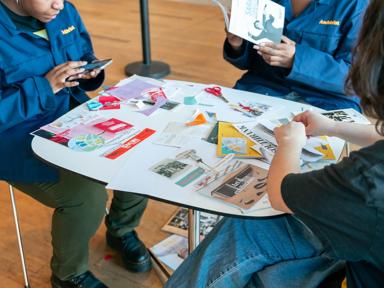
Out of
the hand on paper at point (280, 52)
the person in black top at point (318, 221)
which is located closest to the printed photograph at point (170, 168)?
the person in black top at point (318, 221)

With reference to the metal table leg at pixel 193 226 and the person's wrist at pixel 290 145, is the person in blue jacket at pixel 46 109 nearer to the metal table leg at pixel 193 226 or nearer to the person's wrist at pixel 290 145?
the metal table leg at pixel 193 226

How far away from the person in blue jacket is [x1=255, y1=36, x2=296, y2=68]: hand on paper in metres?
0.59

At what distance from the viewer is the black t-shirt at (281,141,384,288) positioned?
0.67m

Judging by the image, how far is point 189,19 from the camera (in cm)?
434

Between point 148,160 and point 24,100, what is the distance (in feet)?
1.53

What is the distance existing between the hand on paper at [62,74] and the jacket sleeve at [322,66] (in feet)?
2.35

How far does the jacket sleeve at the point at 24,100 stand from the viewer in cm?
124

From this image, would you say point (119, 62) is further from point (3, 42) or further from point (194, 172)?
point (194, 172)

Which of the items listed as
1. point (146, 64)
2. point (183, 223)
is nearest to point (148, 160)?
point (183, 223)

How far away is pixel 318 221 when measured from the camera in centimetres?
73

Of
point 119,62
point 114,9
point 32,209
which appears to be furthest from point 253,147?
point 114,9

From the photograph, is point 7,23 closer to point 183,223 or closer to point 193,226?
point 193,226

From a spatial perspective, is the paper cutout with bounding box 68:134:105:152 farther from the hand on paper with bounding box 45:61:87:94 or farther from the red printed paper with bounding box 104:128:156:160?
the hand on paper with bounding box 45:61:87:94

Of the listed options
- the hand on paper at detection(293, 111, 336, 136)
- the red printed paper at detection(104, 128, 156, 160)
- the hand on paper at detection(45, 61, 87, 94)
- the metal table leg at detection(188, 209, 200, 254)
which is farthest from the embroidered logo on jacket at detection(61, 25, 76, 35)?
the hand on paper at detection(293, 111, 336, 136)
